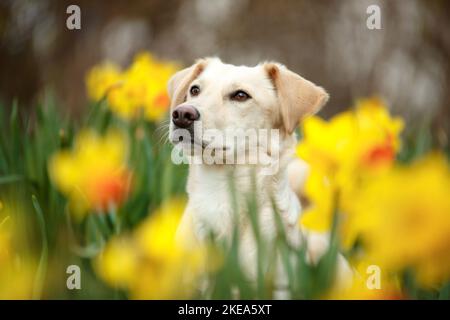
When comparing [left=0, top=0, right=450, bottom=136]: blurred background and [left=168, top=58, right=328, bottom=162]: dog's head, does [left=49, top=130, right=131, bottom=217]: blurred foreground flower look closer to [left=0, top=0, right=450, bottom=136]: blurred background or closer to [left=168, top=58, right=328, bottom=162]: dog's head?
[left=168, top=58, right=328, bottom=162]: dog's head

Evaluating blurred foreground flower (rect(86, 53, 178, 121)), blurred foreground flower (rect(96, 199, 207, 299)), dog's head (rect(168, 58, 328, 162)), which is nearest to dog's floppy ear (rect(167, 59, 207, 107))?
dog's head (rect(168, 58, 328, 162))

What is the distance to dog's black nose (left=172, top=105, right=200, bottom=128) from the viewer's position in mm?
1977

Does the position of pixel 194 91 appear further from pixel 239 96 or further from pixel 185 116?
pixel 185 116

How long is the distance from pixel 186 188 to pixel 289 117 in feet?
1.57

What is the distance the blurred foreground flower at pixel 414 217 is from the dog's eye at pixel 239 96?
1.31m

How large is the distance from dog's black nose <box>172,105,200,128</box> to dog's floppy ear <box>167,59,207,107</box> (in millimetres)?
366

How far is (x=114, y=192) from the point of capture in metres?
1.64

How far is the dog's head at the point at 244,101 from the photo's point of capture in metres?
2.04

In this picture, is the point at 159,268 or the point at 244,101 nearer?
the point at 159,268

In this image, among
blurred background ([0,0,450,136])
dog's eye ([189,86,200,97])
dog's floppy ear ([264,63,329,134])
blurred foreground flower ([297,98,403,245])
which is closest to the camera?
blurred foreground flower ([297,98,403,245])

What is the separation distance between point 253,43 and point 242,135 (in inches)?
91.5

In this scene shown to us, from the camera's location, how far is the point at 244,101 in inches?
86.2

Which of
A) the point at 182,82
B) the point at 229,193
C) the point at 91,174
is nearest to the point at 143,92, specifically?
the point at 182,82

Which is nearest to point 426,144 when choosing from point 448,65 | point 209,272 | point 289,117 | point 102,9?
point 289,117
